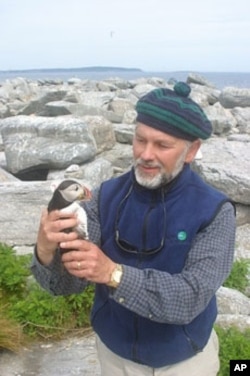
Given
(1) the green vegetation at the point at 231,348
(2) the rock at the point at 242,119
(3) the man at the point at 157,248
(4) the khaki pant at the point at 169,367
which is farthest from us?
(2) the rock at the point at 242,119

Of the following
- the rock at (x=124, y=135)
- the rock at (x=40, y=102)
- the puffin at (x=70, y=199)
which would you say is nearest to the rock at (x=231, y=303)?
the puffin at (x=70, y=199)

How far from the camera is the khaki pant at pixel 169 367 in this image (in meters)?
3.00

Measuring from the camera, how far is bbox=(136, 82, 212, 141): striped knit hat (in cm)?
273

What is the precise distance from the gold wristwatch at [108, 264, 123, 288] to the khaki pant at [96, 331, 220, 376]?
0.64 m

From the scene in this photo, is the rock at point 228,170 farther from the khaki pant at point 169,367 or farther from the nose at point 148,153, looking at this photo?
the nose at point 148,153

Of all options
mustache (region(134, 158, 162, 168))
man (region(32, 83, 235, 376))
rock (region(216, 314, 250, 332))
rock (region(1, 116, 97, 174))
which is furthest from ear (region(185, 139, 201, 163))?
rock (region(1, 116, 97, 174))

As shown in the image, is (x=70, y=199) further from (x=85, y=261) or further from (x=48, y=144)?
(x=48, y=144)

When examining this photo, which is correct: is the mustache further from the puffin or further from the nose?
the puffin

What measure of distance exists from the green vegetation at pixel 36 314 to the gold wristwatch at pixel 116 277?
230cm

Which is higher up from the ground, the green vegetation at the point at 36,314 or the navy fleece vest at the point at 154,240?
the navy fleece vest at the point at 154,240

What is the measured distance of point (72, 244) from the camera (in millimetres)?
2496

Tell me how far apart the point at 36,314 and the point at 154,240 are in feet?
8.93

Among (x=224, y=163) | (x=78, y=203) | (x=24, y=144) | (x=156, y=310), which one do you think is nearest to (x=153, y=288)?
(x=156, y=310)

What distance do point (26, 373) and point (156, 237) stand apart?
7.76 ft
